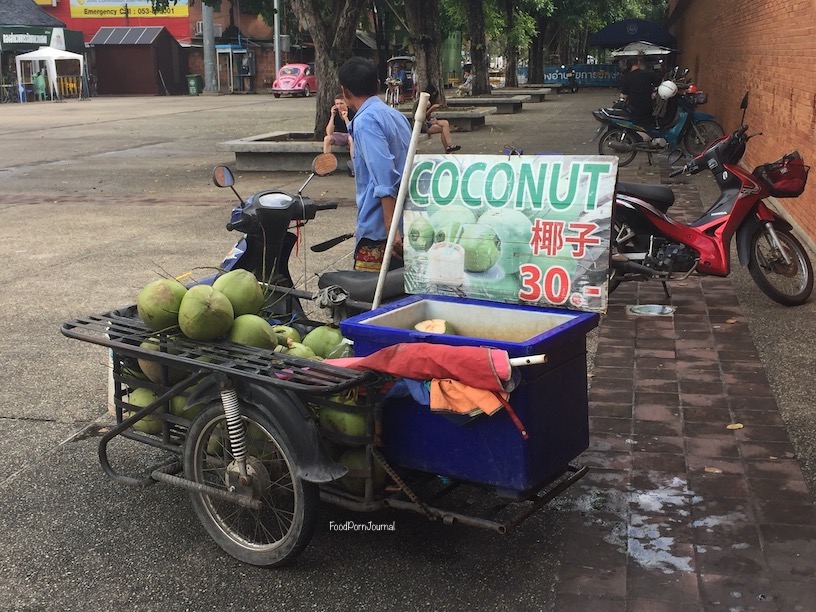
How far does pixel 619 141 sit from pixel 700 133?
1260 millimetres

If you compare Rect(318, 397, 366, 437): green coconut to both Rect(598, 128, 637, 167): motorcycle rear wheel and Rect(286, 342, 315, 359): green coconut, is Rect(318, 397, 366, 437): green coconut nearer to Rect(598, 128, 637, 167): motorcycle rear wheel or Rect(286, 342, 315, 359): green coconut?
Rect(286, 342, 315, 359): green coconut

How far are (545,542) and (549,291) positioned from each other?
94cm

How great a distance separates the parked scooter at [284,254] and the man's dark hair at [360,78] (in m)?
→ 0.44

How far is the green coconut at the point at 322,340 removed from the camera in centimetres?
384

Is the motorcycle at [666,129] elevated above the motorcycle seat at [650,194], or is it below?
above

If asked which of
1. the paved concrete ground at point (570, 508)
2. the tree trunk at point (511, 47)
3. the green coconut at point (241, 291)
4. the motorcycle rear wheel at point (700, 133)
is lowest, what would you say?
the paved concrete ground at point (570, 508)

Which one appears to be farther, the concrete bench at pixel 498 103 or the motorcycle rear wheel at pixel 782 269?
the concrete bench at pixel 498 103

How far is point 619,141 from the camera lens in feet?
49.2

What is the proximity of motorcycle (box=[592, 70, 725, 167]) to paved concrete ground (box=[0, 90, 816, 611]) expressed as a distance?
7608 mm

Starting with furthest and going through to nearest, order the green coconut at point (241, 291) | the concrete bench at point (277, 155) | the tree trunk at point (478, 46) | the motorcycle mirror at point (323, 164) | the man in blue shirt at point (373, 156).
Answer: the tree trunk at point (478, 46) → the concrete bench at point (277, 155) → the man in blue shirt at point (373, 156) → the motorcycle mirror at point (323, 164) → the green coconut at point (241, 291)

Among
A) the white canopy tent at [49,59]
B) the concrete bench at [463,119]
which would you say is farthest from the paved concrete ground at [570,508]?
the white canopy tent at [49,59]

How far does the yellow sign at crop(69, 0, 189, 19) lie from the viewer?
171ft

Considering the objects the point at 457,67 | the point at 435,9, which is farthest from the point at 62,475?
the point at 457,67

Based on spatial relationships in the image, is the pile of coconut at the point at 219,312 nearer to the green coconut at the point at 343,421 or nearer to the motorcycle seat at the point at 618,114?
the green coconut at the point at 343,421
